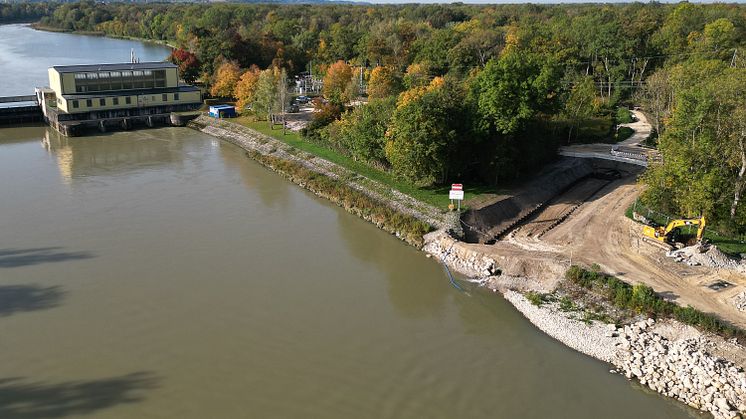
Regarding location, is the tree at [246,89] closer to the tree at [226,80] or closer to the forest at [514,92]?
the forest at [514,92]

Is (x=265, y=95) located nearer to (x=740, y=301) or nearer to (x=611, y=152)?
(x=611, y=152)

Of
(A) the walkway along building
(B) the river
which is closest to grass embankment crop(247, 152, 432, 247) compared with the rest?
(B) the river

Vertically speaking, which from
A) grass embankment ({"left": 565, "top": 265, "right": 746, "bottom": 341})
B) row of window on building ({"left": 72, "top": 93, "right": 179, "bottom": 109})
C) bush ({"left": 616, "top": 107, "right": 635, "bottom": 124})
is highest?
row of window on building ({"left": 72, "top": 93, "right": 179, "bottom": 109})

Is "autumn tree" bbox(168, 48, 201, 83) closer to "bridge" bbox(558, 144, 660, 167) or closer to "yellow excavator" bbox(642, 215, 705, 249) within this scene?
"bridge" bbox(558, 144, 660, 167)

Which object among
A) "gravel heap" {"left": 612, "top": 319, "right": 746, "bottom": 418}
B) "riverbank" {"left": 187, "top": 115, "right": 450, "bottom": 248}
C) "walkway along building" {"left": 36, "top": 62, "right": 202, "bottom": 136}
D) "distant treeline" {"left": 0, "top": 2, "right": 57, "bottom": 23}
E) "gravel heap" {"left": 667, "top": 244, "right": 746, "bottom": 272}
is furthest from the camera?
"distant treeline" {"left": 0, "top": 2, "right": 57, "bottom": 23}

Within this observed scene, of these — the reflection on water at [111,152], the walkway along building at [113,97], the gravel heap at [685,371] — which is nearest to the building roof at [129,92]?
the walkway along building at [113,97]

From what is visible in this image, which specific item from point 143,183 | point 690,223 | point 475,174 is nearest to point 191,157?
point 143,183
